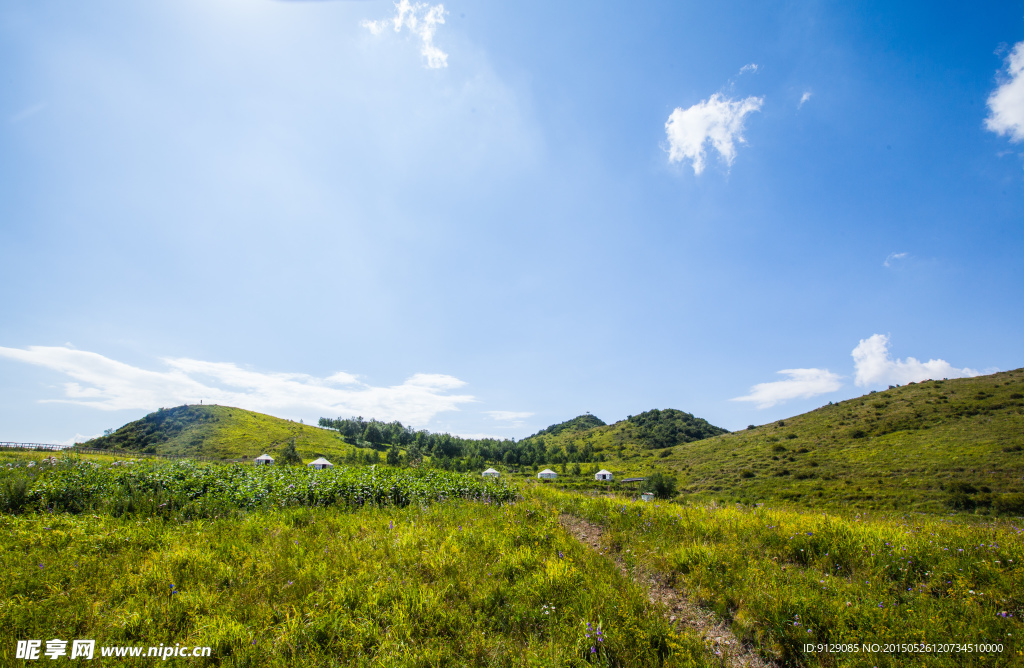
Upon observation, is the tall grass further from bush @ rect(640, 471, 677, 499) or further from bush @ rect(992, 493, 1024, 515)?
bush @ rect(992, 493, 1024, 515)

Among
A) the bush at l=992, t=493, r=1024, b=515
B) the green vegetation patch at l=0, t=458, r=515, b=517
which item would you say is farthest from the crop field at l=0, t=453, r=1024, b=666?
the bush at l=992, t=493, r=1024, b=515

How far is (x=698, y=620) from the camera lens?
5246mm

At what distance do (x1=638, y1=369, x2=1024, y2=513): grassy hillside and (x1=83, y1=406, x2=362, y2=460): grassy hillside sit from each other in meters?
95.9

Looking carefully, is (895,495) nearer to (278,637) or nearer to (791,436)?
(791,436)

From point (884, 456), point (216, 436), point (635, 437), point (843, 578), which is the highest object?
point (843, 578)

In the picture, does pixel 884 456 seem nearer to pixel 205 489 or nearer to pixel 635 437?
pixel 635 437

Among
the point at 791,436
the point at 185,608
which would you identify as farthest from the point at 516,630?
the point at 791,436

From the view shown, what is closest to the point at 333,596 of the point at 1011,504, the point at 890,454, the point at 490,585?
the point at 490,585

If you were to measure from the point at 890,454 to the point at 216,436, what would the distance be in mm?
164526

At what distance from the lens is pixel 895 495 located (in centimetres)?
6275

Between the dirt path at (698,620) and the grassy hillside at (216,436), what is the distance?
320 ft

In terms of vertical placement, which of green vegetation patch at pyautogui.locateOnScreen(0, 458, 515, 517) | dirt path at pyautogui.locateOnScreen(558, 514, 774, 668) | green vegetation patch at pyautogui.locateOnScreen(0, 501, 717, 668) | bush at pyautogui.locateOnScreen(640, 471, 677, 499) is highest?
green vegetation patch at pyautogui.locateOnScreen(0, 458, 515, 517)

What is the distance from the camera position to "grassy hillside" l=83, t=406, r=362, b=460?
307 ft

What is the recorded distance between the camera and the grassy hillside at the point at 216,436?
93.5 m
